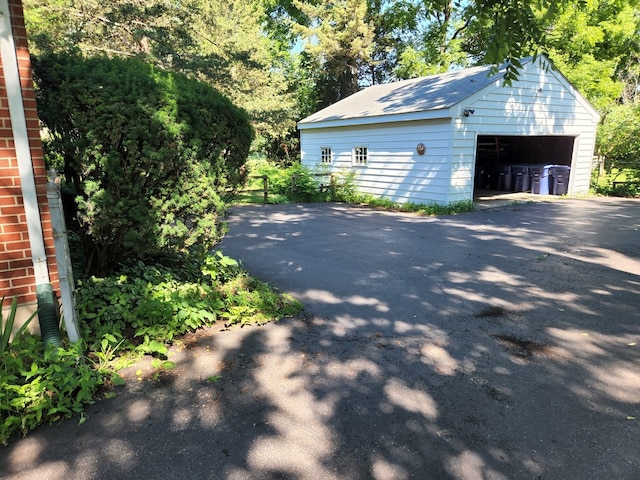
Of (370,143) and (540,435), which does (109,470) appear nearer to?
(540,435)

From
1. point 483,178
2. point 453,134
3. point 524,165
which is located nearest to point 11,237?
point 453,134

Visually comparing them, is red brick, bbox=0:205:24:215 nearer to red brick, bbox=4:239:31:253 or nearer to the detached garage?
red brick, bbox=4:239:31:253

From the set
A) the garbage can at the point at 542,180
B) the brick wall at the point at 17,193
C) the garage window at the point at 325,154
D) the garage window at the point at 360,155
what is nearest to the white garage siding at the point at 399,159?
the garage window at the point at 360,155

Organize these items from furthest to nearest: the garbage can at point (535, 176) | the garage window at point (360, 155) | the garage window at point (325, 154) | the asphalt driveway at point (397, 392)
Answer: the garage window at point (325, 154) → the garbage can at point (535, 176) → the garage window at point (360, 155) → the asphalt driveway at point (397, 392)

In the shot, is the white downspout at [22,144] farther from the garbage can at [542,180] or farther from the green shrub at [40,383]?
the garbage can at [542,180]

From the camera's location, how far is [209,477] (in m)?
2.42

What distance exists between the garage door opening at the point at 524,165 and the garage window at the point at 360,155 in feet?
15.0

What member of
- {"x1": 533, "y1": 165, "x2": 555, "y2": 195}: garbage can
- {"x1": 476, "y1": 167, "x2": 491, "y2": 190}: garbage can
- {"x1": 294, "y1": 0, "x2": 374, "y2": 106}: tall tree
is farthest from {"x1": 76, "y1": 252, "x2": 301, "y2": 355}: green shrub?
{"x1": 294, "y1": 0, "x2": 374, "y2": 106}: tall tree

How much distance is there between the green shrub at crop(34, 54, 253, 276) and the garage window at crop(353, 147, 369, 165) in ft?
37.9

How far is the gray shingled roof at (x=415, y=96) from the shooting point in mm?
13367

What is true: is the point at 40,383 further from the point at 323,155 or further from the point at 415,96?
the point at 323,155

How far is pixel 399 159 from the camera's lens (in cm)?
1444

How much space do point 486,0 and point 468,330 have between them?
3266 mm

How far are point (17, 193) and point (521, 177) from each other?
58.1 feet
